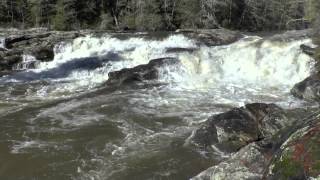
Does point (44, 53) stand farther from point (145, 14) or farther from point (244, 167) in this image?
point (244, 167)

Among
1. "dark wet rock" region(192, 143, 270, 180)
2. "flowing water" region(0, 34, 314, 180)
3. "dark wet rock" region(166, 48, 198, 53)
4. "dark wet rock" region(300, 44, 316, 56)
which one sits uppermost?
"dark wet rock" region(300, 44, 316, 56)

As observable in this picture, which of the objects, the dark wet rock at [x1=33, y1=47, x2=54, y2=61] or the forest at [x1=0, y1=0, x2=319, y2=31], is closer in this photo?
the dark wet rock at [x1=33, y1=47, x2=54, y2=61]

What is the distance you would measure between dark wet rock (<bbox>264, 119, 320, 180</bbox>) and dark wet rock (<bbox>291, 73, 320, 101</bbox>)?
12.6m

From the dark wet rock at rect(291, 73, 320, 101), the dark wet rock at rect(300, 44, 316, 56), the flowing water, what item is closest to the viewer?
the flowing water

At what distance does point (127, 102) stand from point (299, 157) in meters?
13.8

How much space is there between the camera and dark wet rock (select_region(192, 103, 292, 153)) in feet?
45.5

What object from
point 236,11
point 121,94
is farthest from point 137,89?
point 236,11

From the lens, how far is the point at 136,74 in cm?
2456

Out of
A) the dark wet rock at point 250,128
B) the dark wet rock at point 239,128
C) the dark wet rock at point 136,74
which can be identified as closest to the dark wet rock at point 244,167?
the dark wet rock at point 250,128

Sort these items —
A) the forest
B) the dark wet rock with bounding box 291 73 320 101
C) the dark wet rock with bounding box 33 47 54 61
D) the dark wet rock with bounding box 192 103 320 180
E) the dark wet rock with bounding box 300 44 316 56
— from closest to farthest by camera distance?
the dark wet rock with bounding box 192 103 320 180, the dark wet rock with bounding box 291 73 320 101, the dark wet rock with bounding box 300 44 316 56, the dark wet rock with bounding box 33 47 54 61, the forest

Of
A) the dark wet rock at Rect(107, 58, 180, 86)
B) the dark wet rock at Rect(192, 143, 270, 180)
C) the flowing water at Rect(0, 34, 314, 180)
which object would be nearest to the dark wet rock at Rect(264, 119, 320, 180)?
the dark wet rock at Rect(192, 143, 270, 180)

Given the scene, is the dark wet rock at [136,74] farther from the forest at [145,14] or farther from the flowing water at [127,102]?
the forest at [145,14]

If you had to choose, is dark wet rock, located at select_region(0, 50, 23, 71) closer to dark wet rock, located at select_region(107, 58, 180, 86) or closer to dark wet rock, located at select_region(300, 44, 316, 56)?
dark wet rock, located at select_region(107, 58, 180, 86)

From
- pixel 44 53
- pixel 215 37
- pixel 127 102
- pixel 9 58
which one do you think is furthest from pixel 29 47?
pixel 127 102
